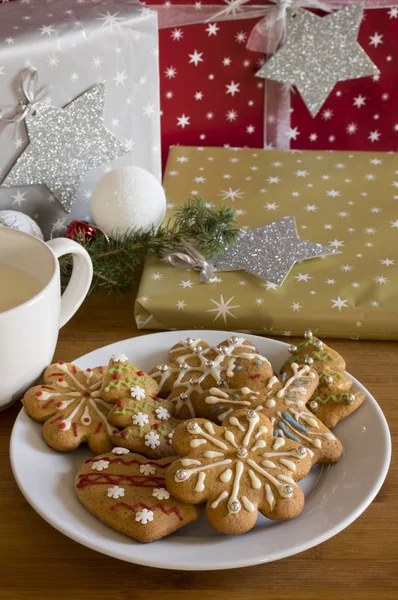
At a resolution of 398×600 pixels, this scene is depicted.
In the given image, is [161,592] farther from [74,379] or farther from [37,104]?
[37,104]

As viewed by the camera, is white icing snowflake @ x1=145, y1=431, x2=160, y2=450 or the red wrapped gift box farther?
the red wrapped gift box

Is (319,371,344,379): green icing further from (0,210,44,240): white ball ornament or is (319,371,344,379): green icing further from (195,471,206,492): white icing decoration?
(0,210,44,240): white ball ornament

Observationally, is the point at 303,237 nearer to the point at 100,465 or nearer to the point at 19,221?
the point at 19,221

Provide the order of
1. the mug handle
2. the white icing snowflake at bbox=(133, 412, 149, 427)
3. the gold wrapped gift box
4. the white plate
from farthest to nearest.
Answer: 1. the gold wrapped gift box
2. the mug handle
3. the white icing snowflake at bbox=(133, 412, 149, 427)
4. the white plate

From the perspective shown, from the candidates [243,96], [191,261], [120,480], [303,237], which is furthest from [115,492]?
[243,96]

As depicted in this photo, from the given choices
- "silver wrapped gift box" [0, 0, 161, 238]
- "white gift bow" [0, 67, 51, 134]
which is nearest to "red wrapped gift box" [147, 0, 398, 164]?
"silver wrapped gift box" [0, 0, 161, 238]

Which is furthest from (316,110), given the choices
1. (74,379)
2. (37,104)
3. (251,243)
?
(74,379)
